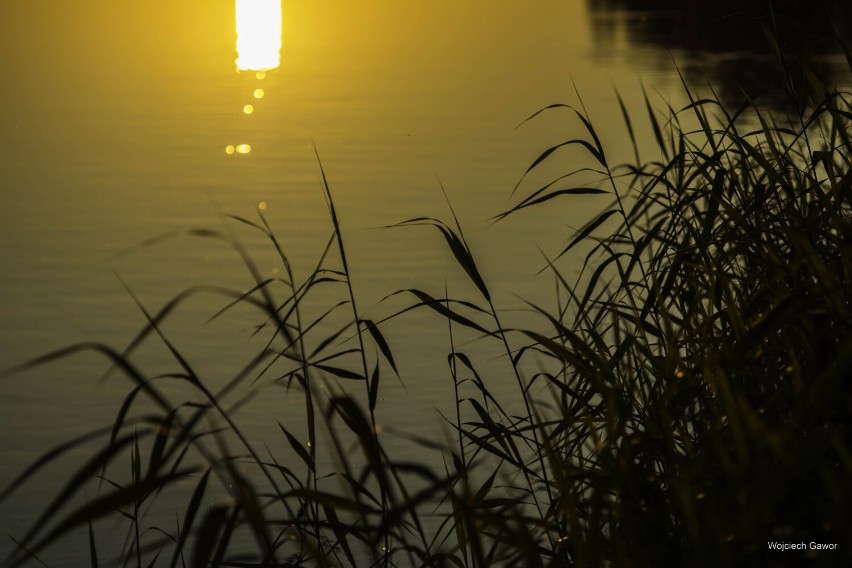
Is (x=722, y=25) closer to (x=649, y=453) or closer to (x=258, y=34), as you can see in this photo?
(x=258, y=34)

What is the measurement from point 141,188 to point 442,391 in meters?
3.18

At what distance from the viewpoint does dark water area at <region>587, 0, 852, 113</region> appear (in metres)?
10.4

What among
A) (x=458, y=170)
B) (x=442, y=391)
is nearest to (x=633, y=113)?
(x=458, y=170)

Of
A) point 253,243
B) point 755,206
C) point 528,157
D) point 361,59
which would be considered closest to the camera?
point 755,206

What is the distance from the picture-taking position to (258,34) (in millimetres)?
13602

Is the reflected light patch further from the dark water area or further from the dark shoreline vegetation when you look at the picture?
the dark shoreline vegetation

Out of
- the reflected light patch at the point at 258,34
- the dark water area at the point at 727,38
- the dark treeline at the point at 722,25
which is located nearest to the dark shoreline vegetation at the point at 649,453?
the dark water area at the point at 727,38

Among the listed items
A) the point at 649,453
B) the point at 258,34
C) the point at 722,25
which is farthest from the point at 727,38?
the point at 649,453

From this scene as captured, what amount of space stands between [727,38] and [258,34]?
197 inches

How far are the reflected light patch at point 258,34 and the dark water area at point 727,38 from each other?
3227 mm

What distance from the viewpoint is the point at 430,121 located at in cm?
848

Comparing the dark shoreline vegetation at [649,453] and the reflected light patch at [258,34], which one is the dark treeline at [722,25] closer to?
the reflected light patch at [258,34]

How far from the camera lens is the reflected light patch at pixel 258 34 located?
11.5 meters

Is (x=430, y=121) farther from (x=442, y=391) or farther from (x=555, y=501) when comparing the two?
(x=555, y=501)
